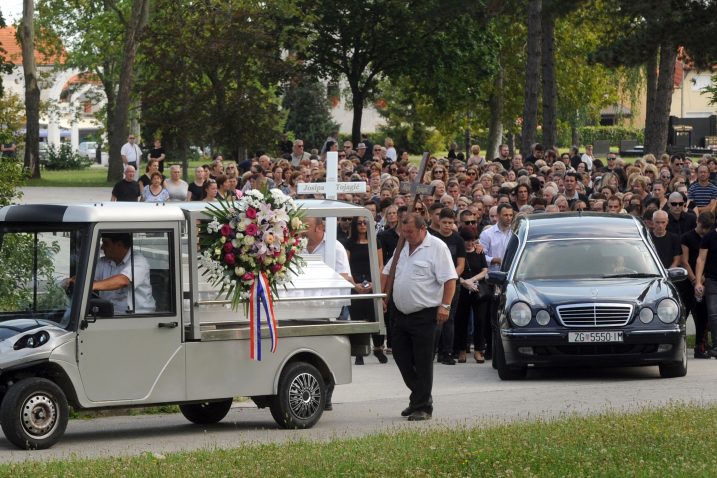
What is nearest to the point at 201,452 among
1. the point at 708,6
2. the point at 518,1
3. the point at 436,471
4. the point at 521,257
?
the point at 436,471

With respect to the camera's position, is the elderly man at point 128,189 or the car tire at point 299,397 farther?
the elderly man at point 128,189

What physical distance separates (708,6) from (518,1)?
348 inches

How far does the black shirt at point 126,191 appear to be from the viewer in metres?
23.1

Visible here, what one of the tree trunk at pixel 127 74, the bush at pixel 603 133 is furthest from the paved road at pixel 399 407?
the bush at pixel 603 133

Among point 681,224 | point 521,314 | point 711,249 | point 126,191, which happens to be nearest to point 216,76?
point 126,191

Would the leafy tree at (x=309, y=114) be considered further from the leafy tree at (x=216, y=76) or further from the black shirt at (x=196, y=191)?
the black shirt at (x=196, y=191)

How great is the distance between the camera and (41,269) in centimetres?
1159

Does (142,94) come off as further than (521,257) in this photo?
Yes

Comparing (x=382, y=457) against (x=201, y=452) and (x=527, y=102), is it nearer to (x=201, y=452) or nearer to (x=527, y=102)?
(x=201, y=452)

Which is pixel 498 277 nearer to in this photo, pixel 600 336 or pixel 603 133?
pixel 600 336

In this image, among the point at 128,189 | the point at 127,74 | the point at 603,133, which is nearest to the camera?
the point at 128,189

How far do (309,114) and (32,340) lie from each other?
2826 inches

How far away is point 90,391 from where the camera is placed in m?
11.4

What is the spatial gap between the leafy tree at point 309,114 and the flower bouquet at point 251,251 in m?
68.9
